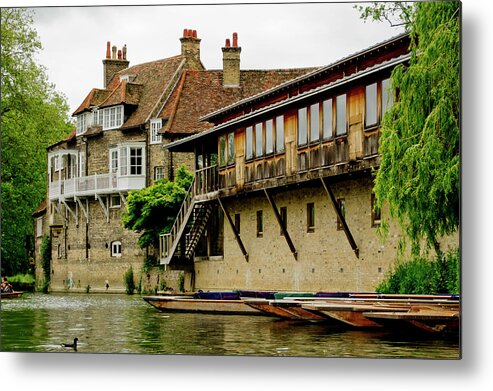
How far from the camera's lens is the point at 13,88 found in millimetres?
15602

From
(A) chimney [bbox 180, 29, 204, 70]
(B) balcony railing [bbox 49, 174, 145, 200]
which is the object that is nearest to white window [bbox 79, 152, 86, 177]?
(B) balcony railing [bbox 49, 174, 145, 200]

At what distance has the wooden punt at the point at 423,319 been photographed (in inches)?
527

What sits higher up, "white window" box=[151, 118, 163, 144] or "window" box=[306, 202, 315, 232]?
"white window" box=[151, 118, 163, 144]

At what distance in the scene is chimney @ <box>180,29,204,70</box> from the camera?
14812mm

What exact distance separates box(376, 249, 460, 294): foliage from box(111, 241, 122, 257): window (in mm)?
4306

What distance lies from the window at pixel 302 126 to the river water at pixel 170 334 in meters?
2.51

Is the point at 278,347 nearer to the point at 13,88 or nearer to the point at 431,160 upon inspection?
the point at 431,160

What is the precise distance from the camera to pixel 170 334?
52.6 ft

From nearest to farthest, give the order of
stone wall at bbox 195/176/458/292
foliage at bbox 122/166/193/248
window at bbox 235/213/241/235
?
1. stone wall at bbox 195/176/458/292
2. foliage at bbox 122/166/193/248
3. window at bbox 235/213/241/235

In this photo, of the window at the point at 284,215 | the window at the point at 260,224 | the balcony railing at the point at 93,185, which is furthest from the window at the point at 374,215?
the balcony railing at the point at 93,185

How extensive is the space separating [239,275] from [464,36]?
7.52m

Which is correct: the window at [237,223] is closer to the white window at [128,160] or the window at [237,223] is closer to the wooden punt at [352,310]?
the white window at [128,160]

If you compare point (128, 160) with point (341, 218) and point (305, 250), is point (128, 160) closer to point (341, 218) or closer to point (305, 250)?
point (305, 250)

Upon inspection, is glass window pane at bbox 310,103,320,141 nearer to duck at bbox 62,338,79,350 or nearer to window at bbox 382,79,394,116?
window at bbox 382,79,394,116
